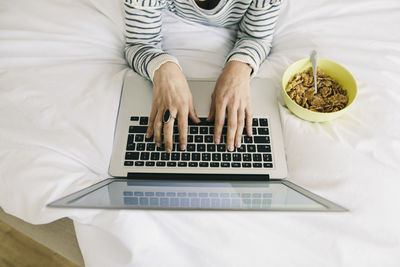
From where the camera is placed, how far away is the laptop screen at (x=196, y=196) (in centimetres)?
43

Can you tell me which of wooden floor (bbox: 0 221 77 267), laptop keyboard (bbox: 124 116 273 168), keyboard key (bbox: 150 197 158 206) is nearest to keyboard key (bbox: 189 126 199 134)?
laptop keyboard (bbox: 124 116 273 168)

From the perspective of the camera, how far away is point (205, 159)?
1.98 ft

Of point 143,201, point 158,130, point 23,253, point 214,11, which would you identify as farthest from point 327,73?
point 23,253

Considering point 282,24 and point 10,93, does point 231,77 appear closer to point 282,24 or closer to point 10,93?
point 282,24

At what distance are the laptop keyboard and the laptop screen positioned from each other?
0.05 m

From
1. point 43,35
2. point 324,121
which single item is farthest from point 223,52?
point 43,35

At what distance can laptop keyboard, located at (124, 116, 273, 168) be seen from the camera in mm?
600

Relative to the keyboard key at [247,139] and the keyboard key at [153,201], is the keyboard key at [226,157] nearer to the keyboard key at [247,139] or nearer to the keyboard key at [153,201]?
the keyboard key at [247,139]

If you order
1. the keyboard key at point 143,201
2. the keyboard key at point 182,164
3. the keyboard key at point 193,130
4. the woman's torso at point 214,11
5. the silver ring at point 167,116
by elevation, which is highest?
the woman's torso at point 214,11

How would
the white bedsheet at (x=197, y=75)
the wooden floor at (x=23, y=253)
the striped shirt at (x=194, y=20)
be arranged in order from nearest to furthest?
the white bedsheet at (x=197, y=75)
the striped shirt at (x=194, y=20)
the wooden floor at (x=23, y=253)

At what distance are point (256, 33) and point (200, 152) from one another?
0.33 m

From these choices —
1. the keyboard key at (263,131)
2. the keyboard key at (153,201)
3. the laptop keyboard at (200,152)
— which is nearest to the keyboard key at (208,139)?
the laptop keyboard at (200,152)

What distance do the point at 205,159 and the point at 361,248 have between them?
33 centimetres

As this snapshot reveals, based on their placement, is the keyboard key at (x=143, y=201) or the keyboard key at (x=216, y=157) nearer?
the keyboard key at (x=143, y=201)
